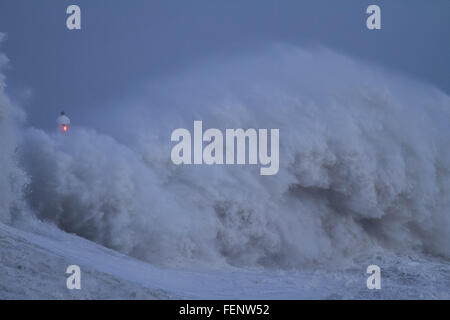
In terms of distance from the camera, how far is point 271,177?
12.6 metres

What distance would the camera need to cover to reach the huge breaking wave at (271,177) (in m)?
9.91

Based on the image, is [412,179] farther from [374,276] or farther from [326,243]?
[374,276]

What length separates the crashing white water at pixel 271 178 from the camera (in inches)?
389

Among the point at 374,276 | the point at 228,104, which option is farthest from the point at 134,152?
the point at 374,276

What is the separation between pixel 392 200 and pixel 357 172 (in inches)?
47.2

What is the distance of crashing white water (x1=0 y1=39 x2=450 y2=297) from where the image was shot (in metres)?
9.89

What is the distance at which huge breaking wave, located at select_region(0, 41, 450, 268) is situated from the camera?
991 cm

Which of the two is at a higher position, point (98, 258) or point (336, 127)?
point (336, 127)

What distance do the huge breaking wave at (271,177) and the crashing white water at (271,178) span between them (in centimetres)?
3

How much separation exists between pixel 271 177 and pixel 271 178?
2 cm

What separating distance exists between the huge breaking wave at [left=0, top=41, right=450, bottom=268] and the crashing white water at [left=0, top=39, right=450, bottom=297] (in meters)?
0.03
